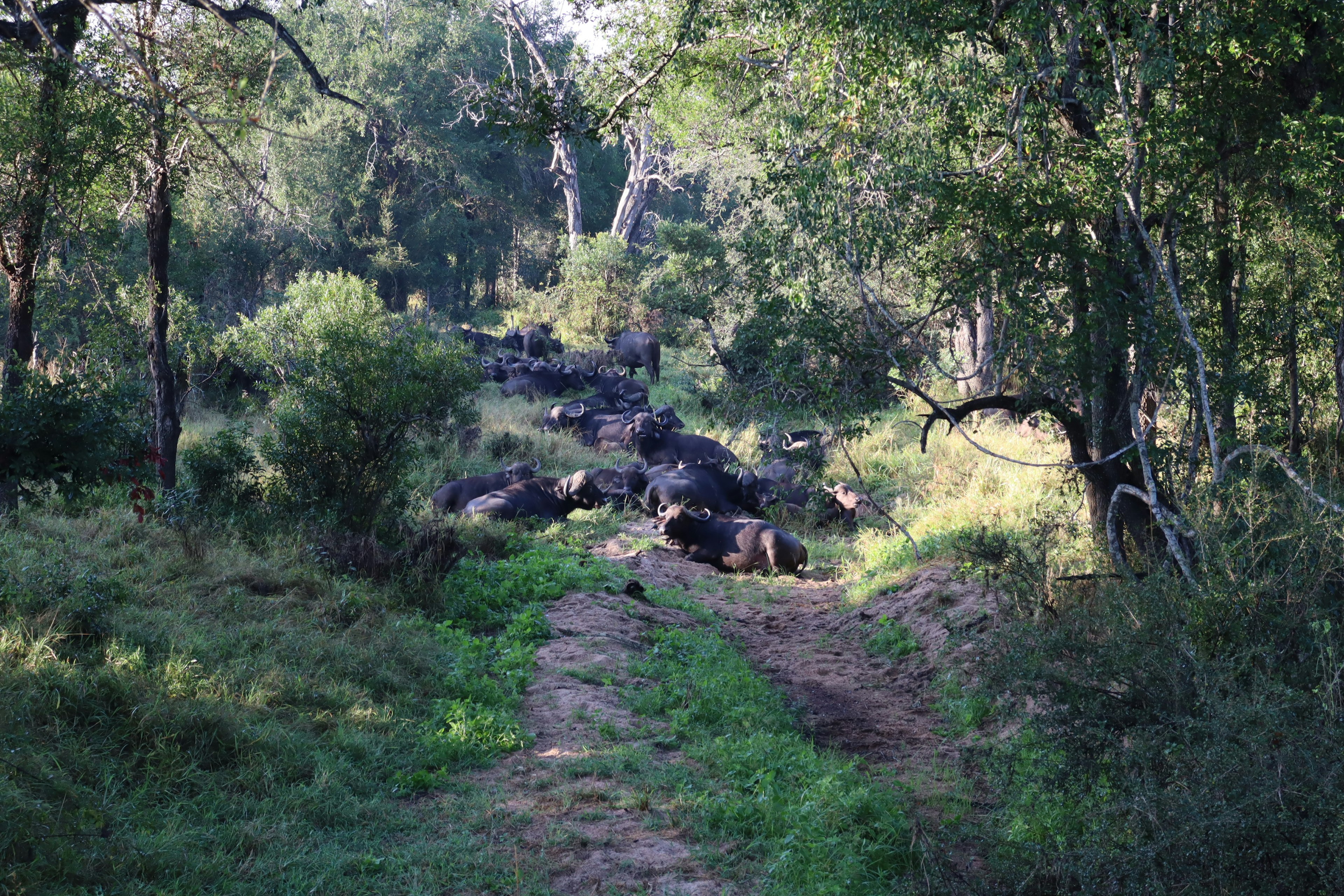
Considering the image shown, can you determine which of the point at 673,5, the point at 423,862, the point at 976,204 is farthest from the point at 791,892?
the point at 673,5

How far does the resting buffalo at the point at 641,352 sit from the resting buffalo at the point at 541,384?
88.6 inches

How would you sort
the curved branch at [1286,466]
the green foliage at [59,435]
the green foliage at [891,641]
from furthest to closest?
the green foliage at [891,641] → the curved branch at [1286,466] → the green foliage at [59,435]

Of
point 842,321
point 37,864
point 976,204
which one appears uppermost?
point 976,204

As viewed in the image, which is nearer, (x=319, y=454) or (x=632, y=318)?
(x=319, y=454)

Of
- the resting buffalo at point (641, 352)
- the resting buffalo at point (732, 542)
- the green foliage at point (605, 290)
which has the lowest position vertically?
the resting buffalo at point (732, 542)

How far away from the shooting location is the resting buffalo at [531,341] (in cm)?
2842

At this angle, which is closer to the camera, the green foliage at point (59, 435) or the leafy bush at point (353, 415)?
the green foliage at point (59, 435)

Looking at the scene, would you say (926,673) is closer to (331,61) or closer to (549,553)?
(549,553)

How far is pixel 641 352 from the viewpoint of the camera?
2622 centimetres

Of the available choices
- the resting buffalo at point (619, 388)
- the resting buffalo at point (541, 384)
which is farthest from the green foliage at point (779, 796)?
the resting buffalo at point (541, 384)

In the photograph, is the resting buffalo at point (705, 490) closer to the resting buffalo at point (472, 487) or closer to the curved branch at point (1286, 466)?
the resting buffalo at point (472, 487)

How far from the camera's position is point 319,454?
32.6 feet

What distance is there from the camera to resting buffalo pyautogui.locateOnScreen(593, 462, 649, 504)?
14.9 metres

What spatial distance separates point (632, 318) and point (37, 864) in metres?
28.7
